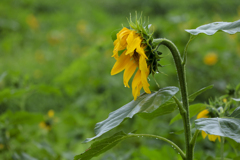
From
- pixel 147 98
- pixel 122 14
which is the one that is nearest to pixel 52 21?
pixel 122 14

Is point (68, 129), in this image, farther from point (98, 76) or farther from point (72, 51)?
point (72, 51)

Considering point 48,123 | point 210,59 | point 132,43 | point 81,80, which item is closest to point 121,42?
point 132,43

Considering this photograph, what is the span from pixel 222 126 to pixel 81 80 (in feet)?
4.32

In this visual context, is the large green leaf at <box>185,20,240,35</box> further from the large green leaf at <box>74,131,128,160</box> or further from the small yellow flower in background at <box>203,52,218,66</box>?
the small yellow flower in background at <box>203,52,218,66</box>

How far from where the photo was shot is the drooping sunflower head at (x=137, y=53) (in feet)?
1.59

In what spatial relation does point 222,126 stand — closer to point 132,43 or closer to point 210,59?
point 132,43

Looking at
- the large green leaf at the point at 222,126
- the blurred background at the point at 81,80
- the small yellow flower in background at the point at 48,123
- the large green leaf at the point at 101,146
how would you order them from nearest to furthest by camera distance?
the large green leaf at the point at 222,126 < the large green leaf at the point at 101,146 < the blurred background at the point at 81,80 < the small yellow flower in background at the point at 48,123

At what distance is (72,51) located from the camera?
3.07 m

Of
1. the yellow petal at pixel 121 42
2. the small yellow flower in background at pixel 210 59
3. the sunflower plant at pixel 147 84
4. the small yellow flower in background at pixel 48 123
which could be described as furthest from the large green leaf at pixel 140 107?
the small yellow flower in background at pixel 210 59

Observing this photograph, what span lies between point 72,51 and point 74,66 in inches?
64.6

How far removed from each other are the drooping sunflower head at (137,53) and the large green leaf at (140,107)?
0.02m

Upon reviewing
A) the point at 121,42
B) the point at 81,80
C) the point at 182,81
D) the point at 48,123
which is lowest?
the point at 48,123

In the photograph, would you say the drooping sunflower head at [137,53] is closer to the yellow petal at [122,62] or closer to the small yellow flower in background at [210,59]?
the yellow petal at [122,62]

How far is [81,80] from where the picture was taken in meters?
1.71
